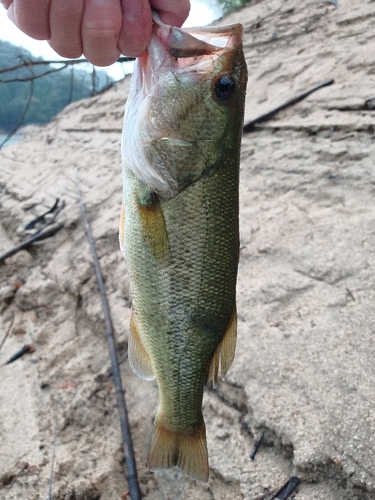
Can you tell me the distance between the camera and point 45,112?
35.2ft

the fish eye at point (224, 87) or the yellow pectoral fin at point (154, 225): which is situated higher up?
the fish eye at point (224, 87)

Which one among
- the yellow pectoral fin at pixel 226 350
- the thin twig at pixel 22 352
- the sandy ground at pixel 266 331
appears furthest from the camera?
the thin twig at pixel 22 352

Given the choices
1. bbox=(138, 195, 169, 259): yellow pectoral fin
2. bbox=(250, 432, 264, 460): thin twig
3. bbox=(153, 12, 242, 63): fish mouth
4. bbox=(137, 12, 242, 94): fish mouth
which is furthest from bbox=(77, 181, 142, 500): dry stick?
bbox=(153, 12, 242, 63): fish mouth

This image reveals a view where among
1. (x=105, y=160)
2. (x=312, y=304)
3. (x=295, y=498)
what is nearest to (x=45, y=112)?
(x=105, y=160)

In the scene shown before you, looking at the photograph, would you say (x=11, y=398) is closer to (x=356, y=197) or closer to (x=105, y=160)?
(x=356, y=197)

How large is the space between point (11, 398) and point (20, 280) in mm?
1405

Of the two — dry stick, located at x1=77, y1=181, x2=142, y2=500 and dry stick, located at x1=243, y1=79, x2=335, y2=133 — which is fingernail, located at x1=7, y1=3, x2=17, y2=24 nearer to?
dry stick, located at x1=77, y1=181, x2=142, y2=500

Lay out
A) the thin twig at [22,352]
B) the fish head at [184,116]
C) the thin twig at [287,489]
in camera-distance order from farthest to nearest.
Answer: the thin twig at [22,352], the thin twig at [287,489], the fish head at [184,116]

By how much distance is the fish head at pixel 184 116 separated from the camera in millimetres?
1249

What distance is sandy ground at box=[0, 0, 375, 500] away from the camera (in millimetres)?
1755

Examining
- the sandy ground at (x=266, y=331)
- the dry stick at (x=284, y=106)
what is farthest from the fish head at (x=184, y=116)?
the dry stick at (x=284, y=106)

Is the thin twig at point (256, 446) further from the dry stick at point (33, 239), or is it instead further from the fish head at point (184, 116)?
the dry stick at point (33, 239)

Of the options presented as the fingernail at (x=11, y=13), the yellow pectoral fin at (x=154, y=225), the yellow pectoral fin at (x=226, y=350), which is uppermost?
the fingernail at (x=11, y=13)

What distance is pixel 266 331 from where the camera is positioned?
217 centimetres
